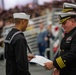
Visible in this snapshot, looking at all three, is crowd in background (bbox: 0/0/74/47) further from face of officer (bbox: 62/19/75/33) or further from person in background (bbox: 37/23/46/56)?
face of officer (bbox: 62/19/75/33)

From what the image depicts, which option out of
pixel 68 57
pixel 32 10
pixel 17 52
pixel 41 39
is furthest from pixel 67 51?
pixel 32 10

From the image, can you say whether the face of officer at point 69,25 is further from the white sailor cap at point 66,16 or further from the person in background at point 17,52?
the person in background at point 17,52

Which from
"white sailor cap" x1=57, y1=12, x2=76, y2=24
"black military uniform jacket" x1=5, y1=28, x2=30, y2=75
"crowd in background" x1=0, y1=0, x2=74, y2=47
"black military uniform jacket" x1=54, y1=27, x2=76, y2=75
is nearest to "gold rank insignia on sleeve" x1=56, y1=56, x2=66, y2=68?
"black military uniform jacket" x1=54, y1=27, x2=76, y2=75

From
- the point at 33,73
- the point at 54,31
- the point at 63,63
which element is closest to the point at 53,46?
the point at 54,31

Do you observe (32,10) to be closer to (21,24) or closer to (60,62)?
(21,24)

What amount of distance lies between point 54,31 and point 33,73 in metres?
2.53

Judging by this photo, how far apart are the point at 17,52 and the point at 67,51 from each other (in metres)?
0.83

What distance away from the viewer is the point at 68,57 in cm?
433

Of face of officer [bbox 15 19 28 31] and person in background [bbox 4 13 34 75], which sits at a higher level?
face of officer [bbox 15 19 28 31]

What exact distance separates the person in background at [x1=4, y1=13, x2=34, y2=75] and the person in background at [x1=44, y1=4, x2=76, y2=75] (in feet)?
1.58

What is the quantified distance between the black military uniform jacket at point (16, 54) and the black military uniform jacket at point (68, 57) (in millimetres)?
657

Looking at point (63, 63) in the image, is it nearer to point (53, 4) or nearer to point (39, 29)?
point (39, 29)

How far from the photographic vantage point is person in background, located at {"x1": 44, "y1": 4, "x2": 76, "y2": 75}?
4.35 meters

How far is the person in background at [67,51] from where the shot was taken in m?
4.35
